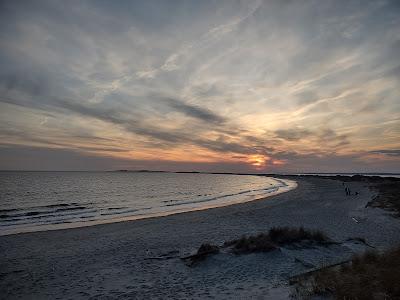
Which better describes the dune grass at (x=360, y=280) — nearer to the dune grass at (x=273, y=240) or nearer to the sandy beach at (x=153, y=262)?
the sandy beach at (x=153, y=262)

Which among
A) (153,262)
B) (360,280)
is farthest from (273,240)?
(360,280)

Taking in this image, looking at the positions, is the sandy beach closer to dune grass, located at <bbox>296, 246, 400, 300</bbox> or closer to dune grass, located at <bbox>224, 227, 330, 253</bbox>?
dune grass, located at <bbox>224, 227, 330, 253</bbox>

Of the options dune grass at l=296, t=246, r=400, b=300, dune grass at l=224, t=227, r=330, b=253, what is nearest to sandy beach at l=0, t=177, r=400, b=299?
dune grass at l=224, t=227, r=330, b=253

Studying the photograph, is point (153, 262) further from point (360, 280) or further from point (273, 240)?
point (360, 280)

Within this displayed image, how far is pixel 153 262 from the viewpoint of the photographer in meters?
13.8

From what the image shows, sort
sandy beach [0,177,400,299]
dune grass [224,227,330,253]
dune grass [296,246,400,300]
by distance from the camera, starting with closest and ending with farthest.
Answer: dune grass [296,246,400,300] → sandy beach [0,177,400,299] → dune grass [224,227,330,253]

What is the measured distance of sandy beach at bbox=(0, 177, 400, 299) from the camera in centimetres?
1010

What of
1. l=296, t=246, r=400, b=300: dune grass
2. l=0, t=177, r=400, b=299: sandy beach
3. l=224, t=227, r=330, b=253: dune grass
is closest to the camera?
l=296, t=246, r=400, b=300: dune grass

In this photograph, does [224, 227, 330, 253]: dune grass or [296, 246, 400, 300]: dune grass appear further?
[224, 227, 330, 253]: dune grass

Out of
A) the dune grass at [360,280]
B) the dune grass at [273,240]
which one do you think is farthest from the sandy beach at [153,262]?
the dune grass at [360,280]

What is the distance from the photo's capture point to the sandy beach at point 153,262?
1010cm

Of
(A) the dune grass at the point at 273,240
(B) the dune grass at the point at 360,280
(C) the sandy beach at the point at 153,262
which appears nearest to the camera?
(B) the dune grass at the point at 360,280

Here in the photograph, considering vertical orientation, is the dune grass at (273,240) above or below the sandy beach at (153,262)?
above

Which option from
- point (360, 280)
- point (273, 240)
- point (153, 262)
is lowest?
point (153, 262)
